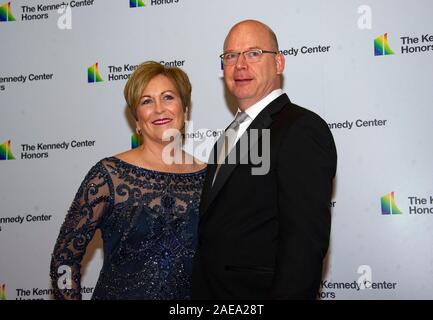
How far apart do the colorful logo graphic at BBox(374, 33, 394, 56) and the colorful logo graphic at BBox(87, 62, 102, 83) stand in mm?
1978

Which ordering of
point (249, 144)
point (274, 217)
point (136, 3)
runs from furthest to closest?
point (136, 3)
point (249, 144)
point (274, 217)

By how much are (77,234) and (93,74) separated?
6.19 feet

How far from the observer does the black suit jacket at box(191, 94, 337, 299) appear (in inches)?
82.0

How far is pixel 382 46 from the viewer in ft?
12.2

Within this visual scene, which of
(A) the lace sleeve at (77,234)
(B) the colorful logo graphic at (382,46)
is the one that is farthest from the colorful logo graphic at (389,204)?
(A) the lace sleeve at (77,234)

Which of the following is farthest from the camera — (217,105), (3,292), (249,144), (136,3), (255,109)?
(3,292)

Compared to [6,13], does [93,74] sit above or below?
below

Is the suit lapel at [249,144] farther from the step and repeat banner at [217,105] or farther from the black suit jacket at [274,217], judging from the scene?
the step and repeat banner at [217,105]

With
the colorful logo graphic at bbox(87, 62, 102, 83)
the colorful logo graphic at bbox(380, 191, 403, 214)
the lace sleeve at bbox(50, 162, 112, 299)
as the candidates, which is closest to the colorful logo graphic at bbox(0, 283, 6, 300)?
the colorful logo graphic at bbox(87, 62, 102, 83)

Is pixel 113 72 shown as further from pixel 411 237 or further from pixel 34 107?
pixel 411 237

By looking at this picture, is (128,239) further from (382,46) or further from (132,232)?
(382,46)

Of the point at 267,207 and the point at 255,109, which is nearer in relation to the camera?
the point at 267,207

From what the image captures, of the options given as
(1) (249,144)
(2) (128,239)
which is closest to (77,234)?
(2) (128,239)

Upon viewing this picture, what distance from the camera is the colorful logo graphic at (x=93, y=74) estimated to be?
13.9ft
